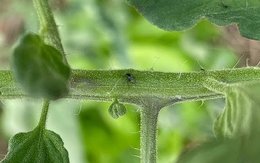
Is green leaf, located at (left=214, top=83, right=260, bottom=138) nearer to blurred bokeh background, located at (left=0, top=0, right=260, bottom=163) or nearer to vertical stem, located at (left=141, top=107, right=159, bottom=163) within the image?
vertical stem, located at (left=141, top=107, right=159, bottom=163)

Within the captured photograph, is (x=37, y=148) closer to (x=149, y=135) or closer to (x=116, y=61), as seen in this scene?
(x=149, y=135)

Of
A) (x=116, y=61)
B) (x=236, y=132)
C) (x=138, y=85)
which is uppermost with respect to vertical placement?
(x=116, y=61)

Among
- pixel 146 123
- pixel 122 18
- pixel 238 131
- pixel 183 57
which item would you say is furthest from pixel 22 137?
pixel 183 57

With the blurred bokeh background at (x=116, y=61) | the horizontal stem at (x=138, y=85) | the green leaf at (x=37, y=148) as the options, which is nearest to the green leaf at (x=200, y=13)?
the horizontal stem at (x=138, y=85)

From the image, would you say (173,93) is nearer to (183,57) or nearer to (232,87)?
(232,87)

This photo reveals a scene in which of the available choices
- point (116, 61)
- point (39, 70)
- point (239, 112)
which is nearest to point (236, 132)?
point (239, 112)
